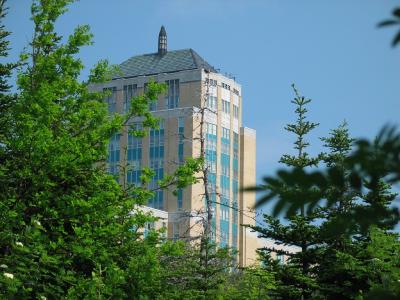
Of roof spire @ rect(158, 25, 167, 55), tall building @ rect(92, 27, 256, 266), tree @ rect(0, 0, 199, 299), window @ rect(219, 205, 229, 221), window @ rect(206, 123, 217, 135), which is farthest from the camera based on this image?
roof spire @ rect(158, 25, 167, 55)

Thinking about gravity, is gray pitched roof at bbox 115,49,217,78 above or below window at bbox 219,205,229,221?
above

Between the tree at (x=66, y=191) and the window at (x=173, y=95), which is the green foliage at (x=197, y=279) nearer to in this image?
the tree at (x=66, y=191)

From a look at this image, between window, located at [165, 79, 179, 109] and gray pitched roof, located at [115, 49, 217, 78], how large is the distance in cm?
148

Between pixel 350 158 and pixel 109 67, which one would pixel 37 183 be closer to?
pixel 109 67

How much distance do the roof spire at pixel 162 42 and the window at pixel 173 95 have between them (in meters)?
7.66

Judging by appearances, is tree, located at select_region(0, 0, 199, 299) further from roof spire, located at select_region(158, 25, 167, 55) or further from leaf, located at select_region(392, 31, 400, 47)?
roof spire, located at select_region(158, 25, 167, 55)

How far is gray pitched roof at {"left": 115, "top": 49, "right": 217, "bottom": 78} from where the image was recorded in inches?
4530

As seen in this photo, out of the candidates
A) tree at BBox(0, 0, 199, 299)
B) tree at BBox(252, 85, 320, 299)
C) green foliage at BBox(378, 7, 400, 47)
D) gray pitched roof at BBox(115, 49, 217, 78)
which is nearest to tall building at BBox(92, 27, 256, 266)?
gray pitched roof at BBox(115, 49, 217, 78)

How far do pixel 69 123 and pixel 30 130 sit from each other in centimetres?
201

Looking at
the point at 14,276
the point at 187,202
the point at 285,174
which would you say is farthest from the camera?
the point at 187,202

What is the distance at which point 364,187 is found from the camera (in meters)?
1.98

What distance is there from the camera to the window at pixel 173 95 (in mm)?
114625

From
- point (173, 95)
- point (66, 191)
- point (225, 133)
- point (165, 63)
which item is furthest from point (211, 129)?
point (66, 191)

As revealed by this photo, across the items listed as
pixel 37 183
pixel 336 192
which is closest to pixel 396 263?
pixel 37 183
